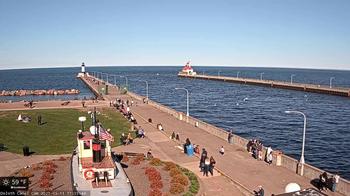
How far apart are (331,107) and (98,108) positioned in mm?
54380

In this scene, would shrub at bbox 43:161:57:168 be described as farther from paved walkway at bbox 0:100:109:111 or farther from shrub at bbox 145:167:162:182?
paved walkway at bbox 0:100:109:111

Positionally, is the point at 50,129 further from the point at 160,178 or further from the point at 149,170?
the point at 160,178

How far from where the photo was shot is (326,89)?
110 m

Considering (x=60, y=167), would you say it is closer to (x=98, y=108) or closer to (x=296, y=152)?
(x=296, y=152)

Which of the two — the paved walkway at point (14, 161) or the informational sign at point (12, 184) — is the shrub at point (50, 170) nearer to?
the paved walkway at point (14, 161)

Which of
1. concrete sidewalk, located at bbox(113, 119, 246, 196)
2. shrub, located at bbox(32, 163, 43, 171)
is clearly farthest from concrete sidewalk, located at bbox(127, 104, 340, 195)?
shrub, located at bbox(32, 163, 43, 171)

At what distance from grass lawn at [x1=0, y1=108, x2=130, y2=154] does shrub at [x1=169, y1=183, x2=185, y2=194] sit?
13583 mm

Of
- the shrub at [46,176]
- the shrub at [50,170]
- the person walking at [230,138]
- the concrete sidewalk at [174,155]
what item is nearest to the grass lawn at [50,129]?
the concrete sidewalk at [174,155]

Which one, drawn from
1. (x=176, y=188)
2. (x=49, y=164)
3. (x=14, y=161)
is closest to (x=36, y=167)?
(x=49, y=164)

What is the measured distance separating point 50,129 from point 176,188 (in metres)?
25.6

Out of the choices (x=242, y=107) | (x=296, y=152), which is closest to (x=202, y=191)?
(x=296, y=152)

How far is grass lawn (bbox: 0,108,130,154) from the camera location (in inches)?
1380

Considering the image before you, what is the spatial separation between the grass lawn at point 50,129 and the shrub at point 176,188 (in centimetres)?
1358

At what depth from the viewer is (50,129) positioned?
4334 centimetres
